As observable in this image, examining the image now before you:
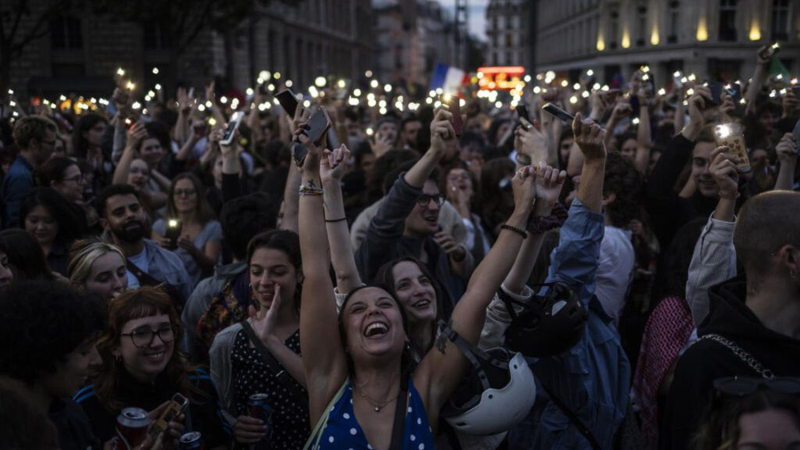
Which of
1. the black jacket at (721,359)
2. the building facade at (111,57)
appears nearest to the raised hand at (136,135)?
the black jacket at (721,359)

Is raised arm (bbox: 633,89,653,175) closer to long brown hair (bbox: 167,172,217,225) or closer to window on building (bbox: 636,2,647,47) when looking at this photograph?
long brown hair (bbox: 167,172,217,225)

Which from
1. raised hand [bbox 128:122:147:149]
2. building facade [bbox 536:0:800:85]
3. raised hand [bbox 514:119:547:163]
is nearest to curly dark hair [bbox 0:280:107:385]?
raised hand [bbox 514:119:547:163]

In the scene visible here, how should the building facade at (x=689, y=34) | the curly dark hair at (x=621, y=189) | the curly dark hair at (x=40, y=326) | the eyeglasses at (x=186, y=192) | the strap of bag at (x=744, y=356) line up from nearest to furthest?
1. the strap of bag at (x=744, y=356)
2. the curly dark hair at (x=40, y=326)
3. the curly dark hair at (x=621, y=189)
4. the eyeglasses at (x=186, y=192)
5. the building facade at (x=689, y=34)

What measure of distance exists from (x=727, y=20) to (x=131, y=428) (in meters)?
46.4

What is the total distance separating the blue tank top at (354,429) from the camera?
9.71ft

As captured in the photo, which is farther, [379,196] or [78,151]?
[78,151]

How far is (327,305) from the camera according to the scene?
3242 mm

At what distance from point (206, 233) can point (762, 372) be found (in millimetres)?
4614

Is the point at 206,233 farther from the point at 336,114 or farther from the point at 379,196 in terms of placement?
the point at 336,114

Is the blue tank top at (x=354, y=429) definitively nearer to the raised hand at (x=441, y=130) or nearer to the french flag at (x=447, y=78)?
the raised hand at (x=441, y=130)

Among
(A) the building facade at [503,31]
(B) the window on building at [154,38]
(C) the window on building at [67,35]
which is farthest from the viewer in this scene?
(A) the building facade at [503,31]

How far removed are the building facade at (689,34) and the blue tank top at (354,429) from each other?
36.9 metres

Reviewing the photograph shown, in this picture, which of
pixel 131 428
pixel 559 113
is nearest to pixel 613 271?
pixel 559 113

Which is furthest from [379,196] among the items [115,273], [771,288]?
[771,288]
